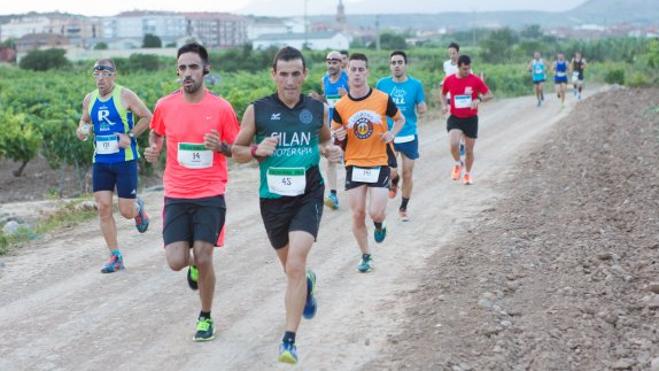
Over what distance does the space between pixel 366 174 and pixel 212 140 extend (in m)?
2.89

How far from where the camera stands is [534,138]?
21.5 metres

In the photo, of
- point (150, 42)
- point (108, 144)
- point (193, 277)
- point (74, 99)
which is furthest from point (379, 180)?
point (150, 42)

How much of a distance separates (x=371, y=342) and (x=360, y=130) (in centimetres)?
277

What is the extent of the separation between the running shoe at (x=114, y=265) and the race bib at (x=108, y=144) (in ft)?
3.53

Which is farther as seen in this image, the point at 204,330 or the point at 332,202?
the point at 332,202

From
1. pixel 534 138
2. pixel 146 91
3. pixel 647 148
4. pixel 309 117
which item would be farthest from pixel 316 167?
pixel 146 91

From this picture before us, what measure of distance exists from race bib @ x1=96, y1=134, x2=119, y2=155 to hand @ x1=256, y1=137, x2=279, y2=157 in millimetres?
3304

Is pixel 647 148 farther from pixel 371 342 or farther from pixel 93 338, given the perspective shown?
pixel 93 338

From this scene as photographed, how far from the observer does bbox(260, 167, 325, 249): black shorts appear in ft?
21.6

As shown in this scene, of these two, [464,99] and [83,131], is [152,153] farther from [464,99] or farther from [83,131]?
[464,99]

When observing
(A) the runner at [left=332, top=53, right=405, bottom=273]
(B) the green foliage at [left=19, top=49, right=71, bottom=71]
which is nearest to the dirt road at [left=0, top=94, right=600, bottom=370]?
(A) the runner at [left=332, top=53, right=405, bottom=273]

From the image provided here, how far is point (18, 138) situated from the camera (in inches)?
734

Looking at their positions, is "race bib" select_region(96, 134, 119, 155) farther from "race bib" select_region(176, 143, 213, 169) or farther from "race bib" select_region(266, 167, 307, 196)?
"race bib" select_region(266, 167, 307, 196)

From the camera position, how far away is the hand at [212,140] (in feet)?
21.0
